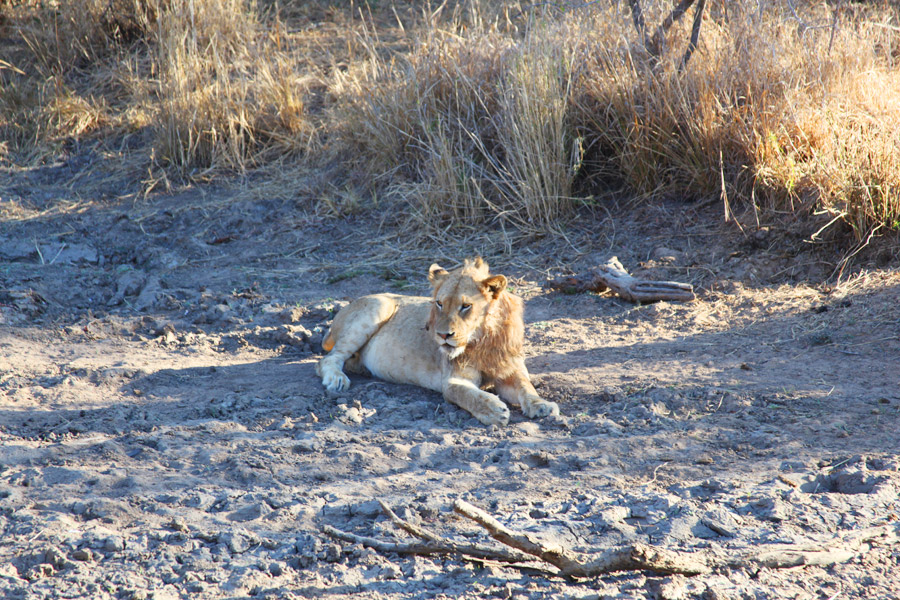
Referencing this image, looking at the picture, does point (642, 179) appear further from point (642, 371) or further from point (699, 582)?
point (699, 582)

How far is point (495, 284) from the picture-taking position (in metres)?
4.61

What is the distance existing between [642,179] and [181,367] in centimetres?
470

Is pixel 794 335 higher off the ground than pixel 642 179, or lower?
lower

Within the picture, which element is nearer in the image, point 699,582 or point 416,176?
point 699,582

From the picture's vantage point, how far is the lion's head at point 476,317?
179 inches

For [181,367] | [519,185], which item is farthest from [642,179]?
[181,367]

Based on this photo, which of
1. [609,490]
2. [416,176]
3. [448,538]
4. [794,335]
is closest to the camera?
[448,538]

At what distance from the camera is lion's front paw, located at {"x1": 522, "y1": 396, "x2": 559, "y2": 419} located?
14.8 feet

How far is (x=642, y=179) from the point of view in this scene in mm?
7828

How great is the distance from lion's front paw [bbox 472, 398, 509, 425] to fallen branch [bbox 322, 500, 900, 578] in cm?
141

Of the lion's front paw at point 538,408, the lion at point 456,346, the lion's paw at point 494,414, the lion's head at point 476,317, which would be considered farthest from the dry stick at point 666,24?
the lion's paw at point 494,414

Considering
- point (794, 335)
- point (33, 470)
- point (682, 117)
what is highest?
point (682, 117)

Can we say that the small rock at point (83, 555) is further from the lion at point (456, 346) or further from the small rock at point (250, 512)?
the lion at point (456, 346)

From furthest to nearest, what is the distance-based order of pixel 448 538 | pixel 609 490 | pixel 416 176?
pixel 416 176
pixel 609 490
pixel 448 538
